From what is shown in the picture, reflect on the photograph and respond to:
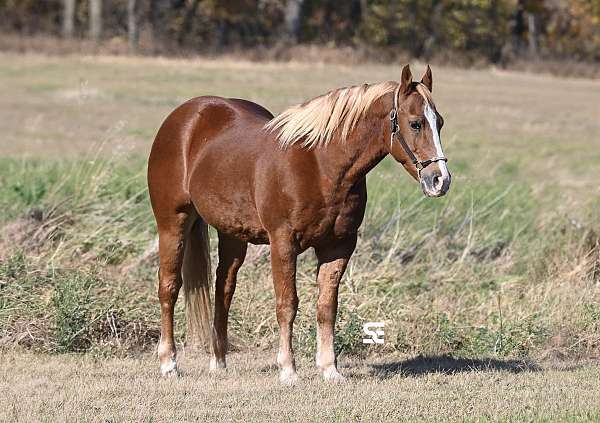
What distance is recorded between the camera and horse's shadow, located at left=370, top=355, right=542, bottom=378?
340 inches

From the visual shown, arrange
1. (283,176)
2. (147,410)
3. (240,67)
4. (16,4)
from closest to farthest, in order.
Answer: (147,410)
(283,176)
(240,67)
(16,4)

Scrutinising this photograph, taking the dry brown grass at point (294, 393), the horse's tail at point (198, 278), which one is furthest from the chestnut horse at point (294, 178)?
the dry brown grass at point (294, 393)

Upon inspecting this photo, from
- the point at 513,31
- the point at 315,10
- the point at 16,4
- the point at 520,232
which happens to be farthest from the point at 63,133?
the point at 513,31

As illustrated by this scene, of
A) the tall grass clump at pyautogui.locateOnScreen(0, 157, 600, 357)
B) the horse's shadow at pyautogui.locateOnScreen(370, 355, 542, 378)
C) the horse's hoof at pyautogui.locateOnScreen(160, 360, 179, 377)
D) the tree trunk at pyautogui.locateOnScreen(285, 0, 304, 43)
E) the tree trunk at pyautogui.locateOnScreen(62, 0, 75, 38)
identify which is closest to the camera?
the horse's hoof at pyautogui.locateOnScreen(160, 360, 179, 377)

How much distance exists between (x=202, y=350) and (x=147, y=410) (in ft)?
8.40

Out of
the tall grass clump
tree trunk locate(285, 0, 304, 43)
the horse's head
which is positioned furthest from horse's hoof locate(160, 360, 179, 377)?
tree trunk locate(285, 0, 304, 43)

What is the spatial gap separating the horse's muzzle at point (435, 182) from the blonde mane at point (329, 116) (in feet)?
2.08

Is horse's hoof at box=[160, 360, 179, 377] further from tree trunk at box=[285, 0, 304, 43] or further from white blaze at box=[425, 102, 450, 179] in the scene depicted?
tree trunk at box=[285, 0, 304, 43]

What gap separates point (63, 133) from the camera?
24.0m

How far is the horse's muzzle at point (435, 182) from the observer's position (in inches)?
284

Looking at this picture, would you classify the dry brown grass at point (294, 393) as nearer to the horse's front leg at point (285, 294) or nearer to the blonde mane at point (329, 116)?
the horse's front leg at point (285, 294)

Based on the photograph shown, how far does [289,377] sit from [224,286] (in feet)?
3.75

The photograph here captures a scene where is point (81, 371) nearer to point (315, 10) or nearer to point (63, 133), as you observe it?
point (63, 133)

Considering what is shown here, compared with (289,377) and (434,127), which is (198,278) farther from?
(434,127)
